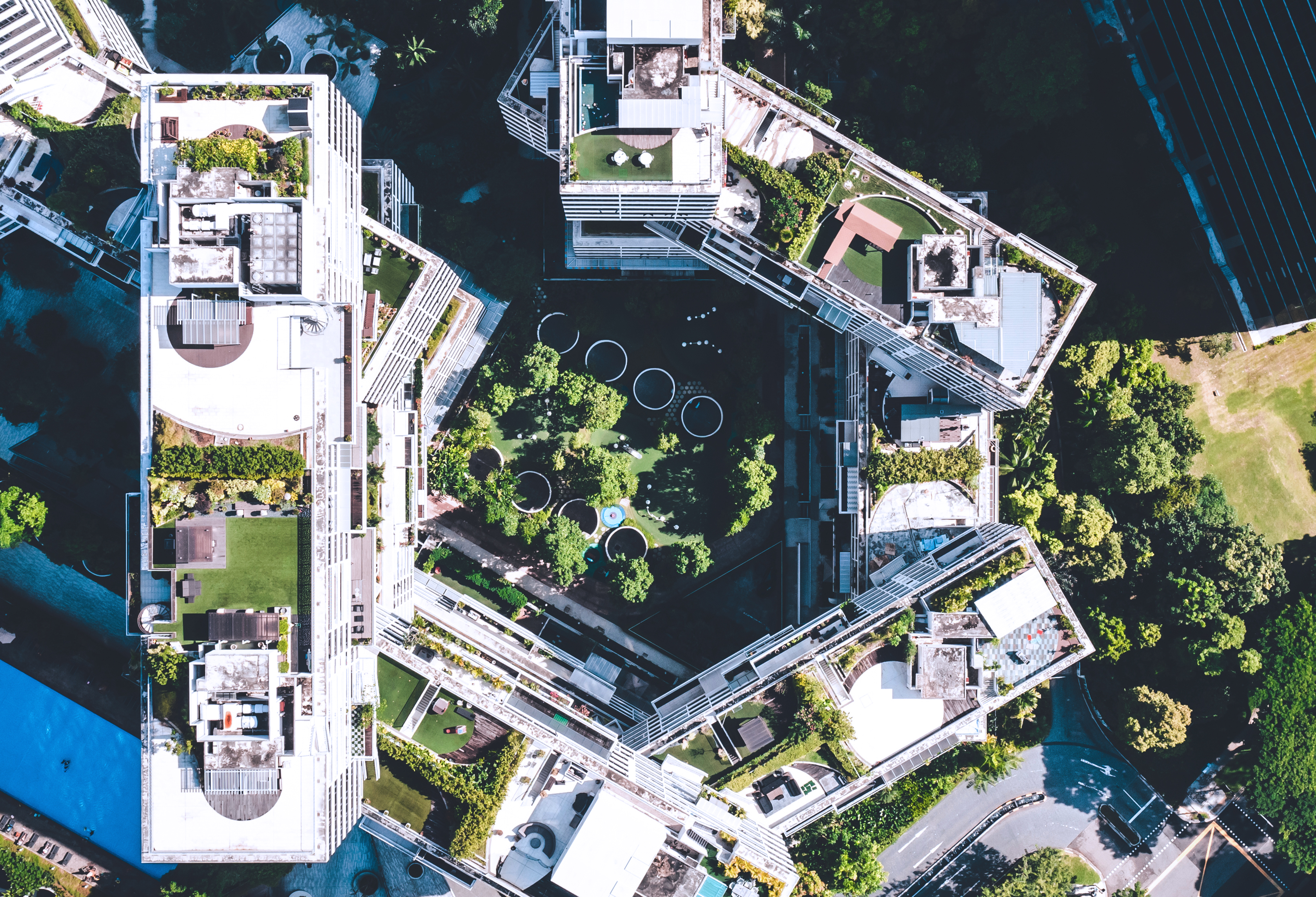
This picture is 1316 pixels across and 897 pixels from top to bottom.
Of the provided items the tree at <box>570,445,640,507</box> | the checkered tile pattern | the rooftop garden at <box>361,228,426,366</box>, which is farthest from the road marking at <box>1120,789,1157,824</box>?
the rooftop garden at <box>361,228,426,366</box>

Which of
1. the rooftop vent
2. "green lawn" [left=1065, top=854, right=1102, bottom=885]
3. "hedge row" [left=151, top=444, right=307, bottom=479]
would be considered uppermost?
the rooftop vent

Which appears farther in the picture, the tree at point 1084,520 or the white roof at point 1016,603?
the tree at point 1084,520

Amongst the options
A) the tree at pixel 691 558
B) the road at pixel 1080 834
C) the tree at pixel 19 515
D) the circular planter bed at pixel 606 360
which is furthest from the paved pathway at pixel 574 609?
the tree at pixel 19 515

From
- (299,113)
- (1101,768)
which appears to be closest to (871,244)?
(299,113)

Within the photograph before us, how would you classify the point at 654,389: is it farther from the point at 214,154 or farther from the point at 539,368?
the point at 214,154

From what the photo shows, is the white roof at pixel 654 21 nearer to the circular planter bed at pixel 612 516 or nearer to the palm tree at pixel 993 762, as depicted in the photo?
the circular planter bed at pixel 612 516

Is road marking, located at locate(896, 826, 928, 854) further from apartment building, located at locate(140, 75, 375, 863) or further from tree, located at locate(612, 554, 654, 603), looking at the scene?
apartment building, located at locate(140, 75, 375, 863)

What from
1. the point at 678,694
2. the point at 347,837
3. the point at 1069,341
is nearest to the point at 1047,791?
the point at 678,694
